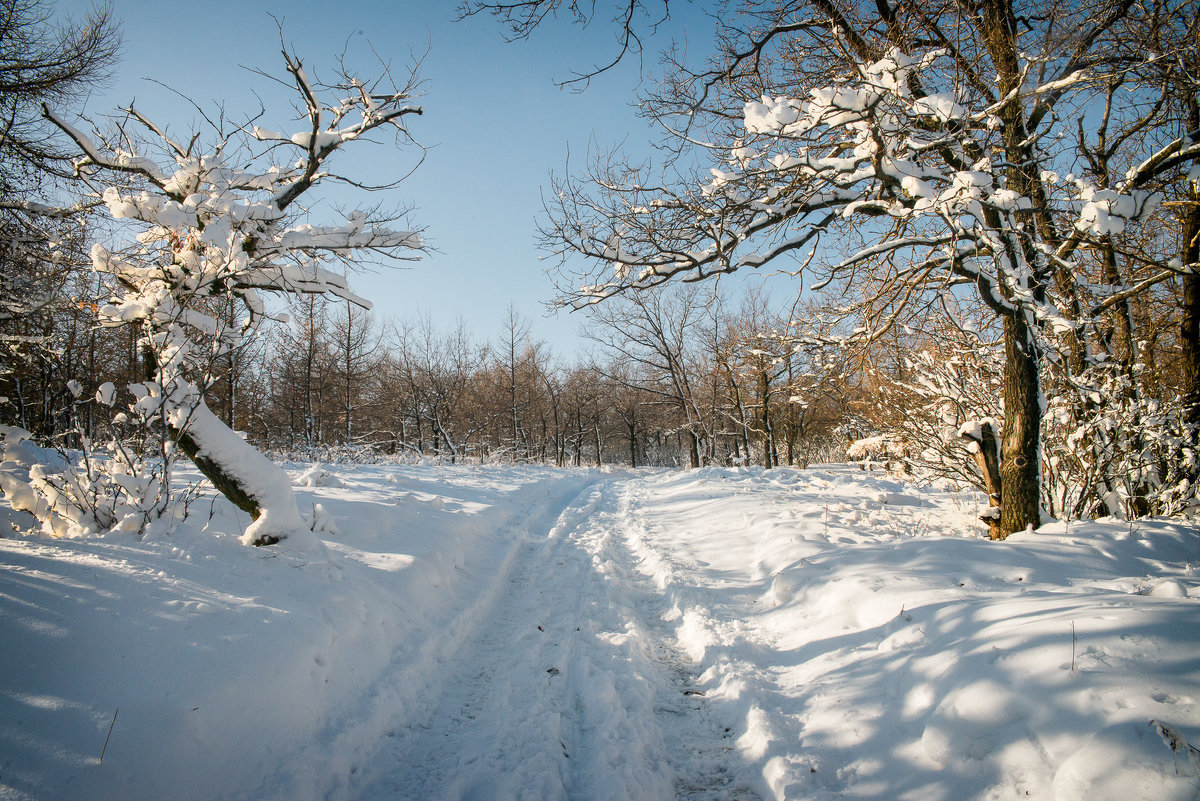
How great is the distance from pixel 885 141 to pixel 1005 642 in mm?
3750

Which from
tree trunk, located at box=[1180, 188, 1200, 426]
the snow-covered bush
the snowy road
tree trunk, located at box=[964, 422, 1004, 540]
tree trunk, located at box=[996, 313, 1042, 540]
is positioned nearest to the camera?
the snowy road

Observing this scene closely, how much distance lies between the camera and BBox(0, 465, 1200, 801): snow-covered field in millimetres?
2023

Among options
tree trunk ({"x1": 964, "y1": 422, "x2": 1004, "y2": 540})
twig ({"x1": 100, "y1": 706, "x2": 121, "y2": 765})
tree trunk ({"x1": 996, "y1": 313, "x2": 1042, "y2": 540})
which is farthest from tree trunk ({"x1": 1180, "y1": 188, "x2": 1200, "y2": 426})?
twig ({"x1": 100, "y1": 706, "x2": 121, "y2": 765})

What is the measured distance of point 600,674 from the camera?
331 centimetres

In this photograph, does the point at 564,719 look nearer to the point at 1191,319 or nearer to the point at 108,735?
the point at 108,735

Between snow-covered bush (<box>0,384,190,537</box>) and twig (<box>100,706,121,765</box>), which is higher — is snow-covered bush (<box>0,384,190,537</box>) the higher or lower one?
the higher one

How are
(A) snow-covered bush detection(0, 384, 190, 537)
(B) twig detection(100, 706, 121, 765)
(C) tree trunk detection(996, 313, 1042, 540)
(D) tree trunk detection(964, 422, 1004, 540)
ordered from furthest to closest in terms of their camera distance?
1. (D) tree trunk detection(964, 422, 1004, 540)
2. (C) tree trunk detection(996, 313, 1042, 540)
3. (A) snow-covered bush detection(0, 384, 190, 537)
4. (B) twig detection(100, 706, 121, 765)

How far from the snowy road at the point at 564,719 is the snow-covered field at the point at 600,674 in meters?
0.02

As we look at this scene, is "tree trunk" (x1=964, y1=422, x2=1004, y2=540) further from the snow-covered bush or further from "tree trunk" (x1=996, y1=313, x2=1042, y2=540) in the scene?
the snow-covered bush

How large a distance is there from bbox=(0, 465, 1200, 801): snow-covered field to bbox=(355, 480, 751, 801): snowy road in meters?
0.02

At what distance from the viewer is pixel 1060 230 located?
587 centimetres

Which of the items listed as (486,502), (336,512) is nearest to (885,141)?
(336,512)

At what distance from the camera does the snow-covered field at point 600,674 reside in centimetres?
202

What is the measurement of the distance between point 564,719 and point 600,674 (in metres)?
0.50
